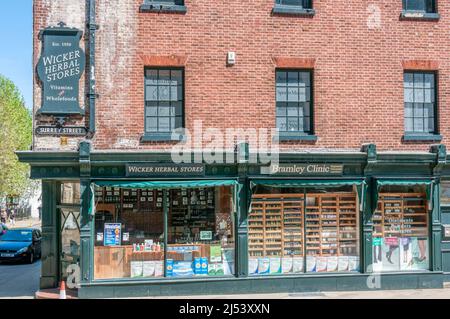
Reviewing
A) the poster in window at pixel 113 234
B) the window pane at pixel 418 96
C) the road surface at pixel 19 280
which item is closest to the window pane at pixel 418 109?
the window pane at pixel 418 96

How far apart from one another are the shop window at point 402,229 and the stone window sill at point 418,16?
465cm

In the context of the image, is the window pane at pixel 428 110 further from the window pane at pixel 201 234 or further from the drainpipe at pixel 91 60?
the drainpipe at pixel 91 60

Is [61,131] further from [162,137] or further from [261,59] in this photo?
[261,59]

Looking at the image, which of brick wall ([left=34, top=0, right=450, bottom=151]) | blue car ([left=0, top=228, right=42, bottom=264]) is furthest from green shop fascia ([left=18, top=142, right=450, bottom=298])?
blue car ([left=0, top=228, right=42, bottom=264])

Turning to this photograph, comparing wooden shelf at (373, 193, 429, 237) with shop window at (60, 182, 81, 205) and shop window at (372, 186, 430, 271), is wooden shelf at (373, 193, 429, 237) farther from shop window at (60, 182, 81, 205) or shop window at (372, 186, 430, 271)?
shop window at (60, 182, 81, 205)

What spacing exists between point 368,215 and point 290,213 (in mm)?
2095

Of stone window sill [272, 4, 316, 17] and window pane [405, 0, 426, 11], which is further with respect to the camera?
window pane [405, 0, 426, 11]

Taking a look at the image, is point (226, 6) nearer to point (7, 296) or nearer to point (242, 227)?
point (242, 227)

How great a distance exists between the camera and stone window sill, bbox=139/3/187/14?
13006 millimetres

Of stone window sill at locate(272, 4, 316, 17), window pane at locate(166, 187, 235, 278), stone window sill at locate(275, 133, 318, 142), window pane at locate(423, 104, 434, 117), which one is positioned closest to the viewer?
window pane at locate(166, 187, 235, 278)

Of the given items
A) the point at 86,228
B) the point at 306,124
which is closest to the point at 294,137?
the point at 306,124

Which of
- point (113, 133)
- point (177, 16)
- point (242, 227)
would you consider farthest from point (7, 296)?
point (177, 16)

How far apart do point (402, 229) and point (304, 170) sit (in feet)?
11.0

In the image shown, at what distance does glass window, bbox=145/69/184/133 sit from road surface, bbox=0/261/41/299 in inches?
216
